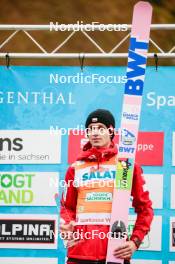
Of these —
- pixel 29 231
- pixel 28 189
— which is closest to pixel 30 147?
pixel 28 189

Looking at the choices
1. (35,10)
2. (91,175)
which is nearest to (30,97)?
(91,175)

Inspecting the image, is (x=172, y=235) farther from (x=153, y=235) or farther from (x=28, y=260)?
(x=28, y=260)

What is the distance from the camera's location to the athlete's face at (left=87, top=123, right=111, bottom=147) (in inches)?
170

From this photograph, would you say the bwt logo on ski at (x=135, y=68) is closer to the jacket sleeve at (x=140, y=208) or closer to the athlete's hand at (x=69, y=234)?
the jacket sleeve at (x=140, y=208)

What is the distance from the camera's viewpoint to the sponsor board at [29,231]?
15.8ft

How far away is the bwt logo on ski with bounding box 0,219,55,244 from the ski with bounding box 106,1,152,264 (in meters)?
0.73

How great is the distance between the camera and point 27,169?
485 cm

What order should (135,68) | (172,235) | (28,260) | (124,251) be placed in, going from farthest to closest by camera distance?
(28,260), (172,235), (135,68), (124,251)

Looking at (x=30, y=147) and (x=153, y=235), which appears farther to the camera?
(x=30, y=147)

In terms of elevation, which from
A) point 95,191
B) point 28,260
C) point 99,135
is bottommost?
point 28,260

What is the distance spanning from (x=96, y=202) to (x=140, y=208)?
0.96 feet

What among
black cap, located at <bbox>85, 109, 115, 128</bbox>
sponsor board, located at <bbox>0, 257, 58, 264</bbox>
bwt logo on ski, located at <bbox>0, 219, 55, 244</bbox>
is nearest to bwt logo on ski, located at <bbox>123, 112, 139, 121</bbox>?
black cap, located at <bbox>85, 109, 115, 128</bbox>

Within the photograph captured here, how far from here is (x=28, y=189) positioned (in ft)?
15.9

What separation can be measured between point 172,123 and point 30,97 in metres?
1.07
